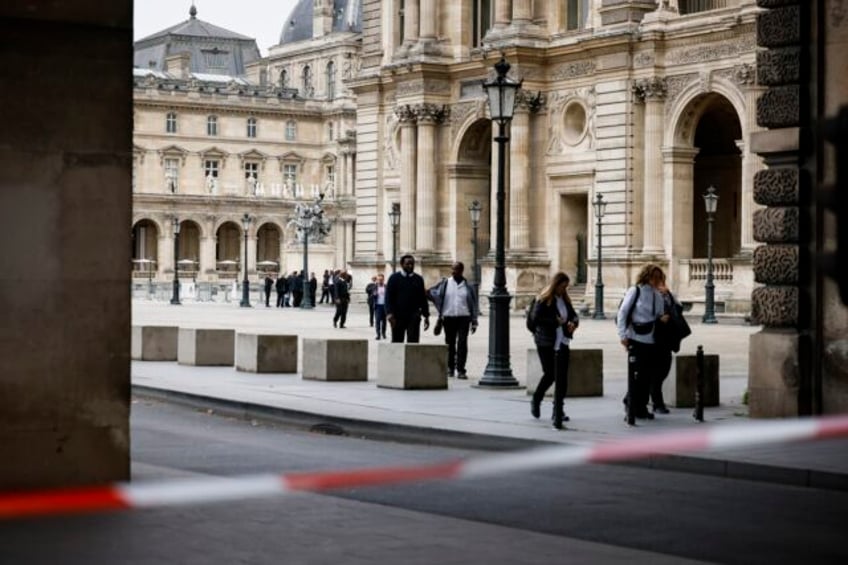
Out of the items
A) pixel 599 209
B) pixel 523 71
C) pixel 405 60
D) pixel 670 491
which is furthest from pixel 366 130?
pixel 670 491

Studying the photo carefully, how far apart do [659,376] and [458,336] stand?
28.3ft

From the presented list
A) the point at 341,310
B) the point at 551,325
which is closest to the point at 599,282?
the point at 341,310

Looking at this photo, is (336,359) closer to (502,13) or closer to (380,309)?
(380,309)

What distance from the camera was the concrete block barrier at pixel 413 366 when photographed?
26.3m

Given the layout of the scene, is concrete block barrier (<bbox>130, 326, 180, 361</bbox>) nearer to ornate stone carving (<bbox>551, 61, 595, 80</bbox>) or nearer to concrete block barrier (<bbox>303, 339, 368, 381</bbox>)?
concrete block barrier (<bbox>303, 339, 368, 381</bbox>)

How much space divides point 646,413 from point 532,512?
25.7 ft

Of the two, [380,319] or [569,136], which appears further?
[569,136]

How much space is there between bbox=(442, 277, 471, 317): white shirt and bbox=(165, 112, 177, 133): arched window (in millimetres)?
121468

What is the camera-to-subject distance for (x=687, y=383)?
75.0 ft

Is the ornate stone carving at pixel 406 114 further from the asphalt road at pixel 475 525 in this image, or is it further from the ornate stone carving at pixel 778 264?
the asphalt road at pixel 475 525

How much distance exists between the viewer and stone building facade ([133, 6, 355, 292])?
14288 cm

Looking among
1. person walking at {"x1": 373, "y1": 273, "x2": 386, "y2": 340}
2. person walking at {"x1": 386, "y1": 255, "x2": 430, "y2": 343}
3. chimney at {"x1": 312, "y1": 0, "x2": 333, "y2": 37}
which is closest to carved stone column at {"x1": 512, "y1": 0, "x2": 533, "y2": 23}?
person walking at {"x1": 373, "y1": 273, "x2": 386, "y2": 340}

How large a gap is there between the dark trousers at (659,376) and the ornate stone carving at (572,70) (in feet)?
138

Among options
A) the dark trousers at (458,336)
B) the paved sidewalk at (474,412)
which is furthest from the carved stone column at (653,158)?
the dark trousers at (458,336)
